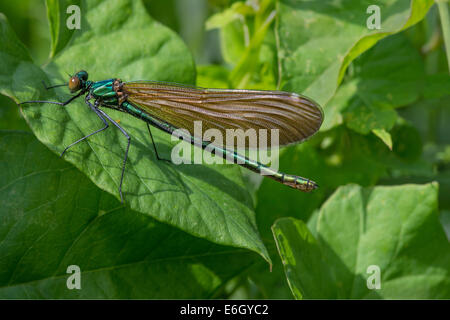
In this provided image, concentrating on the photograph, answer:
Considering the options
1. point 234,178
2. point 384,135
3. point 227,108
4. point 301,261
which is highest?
point 227,108

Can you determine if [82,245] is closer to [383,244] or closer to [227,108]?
[227,108]

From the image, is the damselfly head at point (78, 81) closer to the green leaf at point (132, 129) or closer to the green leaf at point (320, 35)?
the green leaf at point (132, 129)

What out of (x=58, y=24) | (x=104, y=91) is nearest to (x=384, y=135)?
(x=104, y=91)

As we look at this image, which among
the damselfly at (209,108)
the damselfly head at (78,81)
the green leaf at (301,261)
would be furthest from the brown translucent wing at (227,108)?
the green leaf at (301,261)

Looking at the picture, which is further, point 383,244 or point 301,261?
point 383,244

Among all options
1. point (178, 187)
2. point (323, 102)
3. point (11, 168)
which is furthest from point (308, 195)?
point (11, 168)
